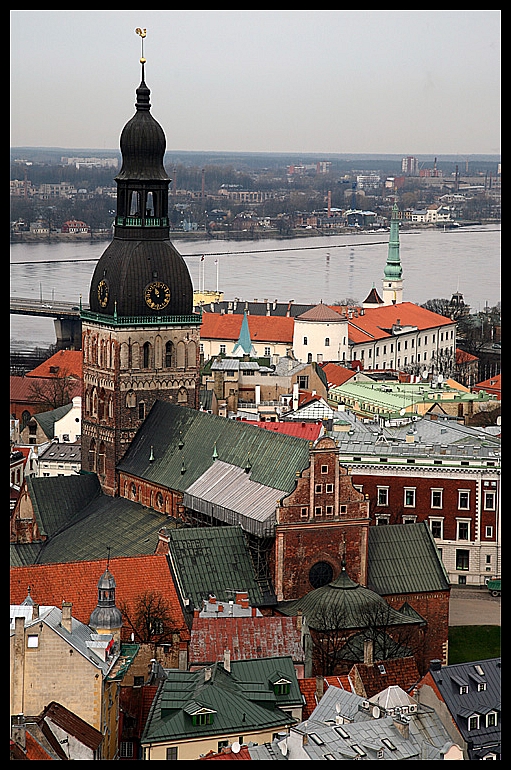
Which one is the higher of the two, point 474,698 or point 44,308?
point 44,308

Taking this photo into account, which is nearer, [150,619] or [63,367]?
[150,619]

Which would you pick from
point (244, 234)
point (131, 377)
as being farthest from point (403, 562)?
point (244, 234)

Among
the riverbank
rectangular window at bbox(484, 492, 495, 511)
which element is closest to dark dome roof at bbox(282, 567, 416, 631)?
rectangular window at bbox(484, 492, 495, 511)

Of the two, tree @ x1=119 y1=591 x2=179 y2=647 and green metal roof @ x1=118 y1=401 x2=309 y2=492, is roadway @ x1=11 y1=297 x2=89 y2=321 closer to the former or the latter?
green metal roof @ x1=118 y1=401 x2=309 y2=492

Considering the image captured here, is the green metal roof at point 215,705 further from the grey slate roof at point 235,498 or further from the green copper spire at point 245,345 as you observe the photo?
the green copper spire at point 245,345

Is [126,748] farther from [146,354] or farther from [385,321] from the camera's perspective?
[385,321]
